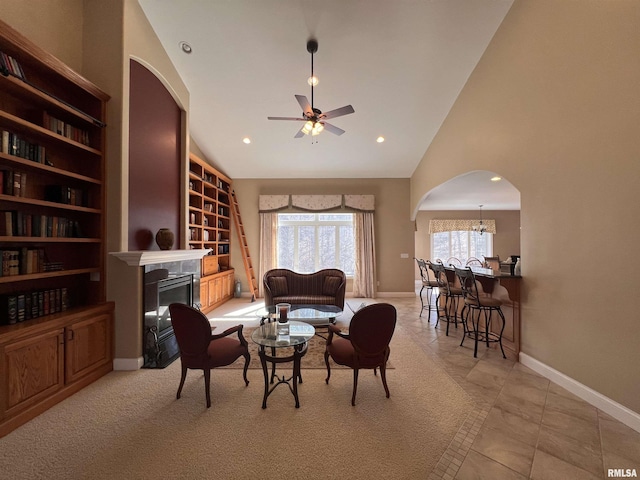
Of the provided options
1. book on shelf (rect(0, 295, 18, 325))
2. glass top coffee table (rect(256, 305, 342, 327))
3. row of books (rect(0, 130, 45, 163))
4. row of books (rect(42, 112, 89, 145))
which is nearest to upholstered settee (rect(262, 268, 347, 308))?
glass top coffee table (rect(256, 305, 342, 327))

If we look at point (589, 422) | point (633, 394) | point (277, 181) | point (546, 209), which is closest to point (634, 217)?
point (546, 209)

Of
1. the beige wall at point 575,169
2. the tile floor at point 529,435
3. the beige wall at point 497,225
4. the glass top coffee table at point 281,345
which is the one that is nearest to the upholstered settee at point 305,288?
the glass top coffee table at point 281,345

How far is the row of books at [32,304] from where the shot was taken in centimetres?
216

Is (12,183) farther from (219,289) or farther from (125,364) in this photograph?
(219,289)

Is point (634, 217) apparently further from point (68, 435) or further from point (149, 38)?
point (149, 38)

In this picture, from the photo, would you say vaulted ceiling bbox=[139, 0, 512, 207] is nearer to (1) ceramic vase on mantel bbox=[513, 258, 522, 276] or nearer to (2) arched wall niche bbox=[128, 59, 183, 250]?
(2) arched wall niche bbox=[128, 59, 183, 250]

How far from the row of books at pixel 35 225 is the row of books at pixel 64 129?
86cm

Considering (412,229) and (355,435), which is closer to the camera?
(355,435)

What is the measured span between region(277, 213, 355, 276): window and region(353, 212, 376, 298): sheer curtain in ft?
0.85

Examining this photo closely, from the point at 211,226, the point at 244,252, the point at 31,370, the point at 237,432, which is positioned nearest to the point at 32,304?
the point at 31,370

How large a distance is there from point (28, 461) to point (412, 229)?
718 centimetres

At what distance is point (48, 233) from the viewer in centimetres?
246

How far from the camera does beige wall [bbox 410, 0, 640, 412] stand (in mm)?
2037

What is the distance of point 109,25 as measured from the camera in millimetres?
2914
